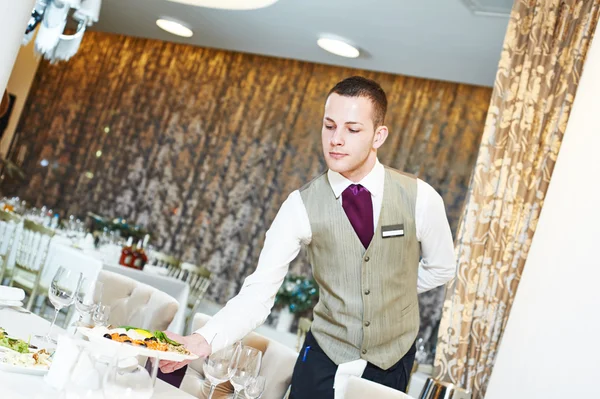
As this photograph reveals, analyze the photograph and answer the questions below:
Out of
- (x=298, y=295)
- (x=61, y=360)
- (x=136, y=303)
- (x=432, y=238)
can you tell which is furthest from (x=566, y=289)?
(x=298, y=295)

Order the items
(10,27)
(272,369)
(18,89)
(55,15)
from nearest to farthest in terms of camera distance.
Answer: (10,27) < (272,369) < (55,15) < (18,89)

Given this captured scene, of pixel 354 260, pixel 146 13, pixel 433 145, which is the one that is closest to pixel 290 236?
pixel 354 260

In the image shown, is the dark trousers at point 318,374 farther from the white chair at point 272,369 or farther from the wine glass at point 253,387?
the wine glass at point 253,387

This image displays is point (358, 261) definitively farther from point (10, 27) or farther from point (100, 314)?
point (10, 27)

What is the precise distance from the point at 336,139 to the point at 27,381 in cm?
109

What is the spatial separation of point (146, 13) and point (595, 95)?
18.9 ft

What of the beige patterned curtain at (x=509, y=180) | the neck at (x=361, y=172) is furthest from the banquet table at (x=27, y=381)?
the beige patterned curtain at (x=509, y=180)

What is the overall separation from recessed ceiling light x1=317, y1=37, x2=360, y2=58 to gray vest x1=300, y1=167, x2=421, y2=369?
457 centimetres

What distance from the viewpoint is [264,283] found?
2.43 m

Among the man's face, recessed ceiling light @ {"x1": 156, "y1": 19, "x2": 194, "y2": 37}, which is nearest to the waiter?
the man's face

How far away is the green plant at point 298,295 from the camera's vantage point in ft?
25.3

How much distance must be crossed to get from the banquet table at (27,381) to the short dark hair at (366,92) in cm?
98

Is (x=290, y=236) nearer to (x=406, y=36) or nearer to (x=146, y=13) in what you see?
(x=406, y=36)

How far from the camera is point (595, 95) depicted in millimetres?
3191
